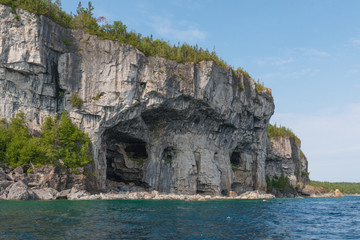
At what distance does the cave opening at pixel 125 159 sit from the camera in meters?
59.7

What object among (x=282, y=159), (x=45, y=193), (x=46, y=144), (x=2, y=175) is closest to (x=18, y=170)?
(x=2, y=175)

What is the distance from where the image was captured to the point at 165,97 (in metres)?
54.9

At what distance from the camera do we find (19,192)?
35.8m

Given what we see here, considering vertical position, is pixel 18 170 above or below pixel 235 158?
below

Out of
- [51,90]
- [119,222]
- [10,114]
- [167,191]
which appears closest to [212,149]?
A: [167,191]

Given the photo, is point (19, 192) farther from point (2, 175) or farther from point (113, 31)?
point (113, 31)

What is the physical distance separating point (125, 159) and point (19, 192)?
2599cm

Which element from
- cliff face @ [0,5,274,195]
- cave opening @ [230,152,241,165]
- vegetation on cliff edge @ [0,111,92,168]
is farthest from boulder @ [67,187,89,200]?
cave opening @ [230,152,241,165]

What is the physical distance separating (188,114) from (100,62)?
1952 cm

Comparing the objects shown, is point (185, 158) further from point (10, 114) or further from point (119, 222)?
point (119, 222)

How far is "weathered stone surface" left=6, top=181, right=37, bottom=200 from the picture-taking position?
1399 inches

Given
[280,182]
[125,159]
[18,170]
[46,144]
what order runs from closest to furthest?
[18,170] < [46,144] < [125,159] < [280,182]

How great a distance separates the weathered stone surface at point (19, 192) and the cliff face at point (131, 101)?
38.6 ft

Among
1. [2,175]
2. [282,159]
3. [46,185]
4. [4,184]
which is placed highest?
[282,159]
